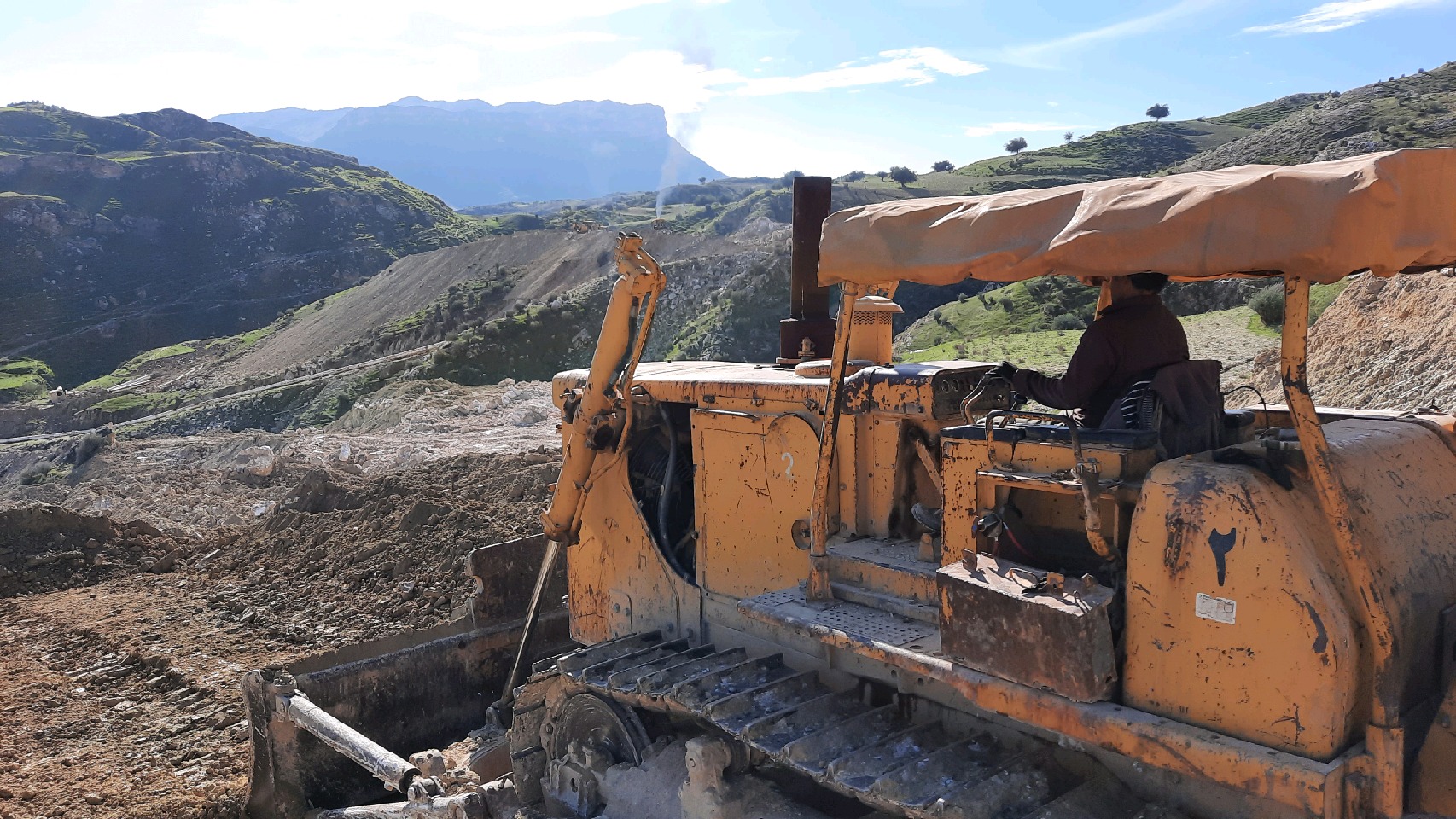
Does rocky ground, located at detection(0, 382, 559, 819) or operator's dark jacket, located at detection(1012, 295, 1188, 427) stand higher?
operator's dark jacket, located at detection(1012, 295, 1188, 427)

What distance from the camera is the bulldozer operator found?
3.86m

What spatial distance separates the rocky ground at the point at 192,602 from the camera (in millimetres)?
7324

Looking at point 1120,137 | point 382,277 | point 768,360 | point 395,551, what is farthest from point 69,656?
point 1120,137

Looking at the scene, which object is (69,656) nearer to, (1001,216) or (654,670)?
(654,670)

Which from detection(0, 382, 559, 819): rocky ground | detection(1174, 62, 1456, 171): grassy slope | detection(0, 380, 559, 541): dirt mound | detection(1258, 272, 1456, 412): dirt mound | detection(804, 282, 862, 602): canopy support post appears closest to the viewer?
detection(804, 282, 862, 602): canopy support post

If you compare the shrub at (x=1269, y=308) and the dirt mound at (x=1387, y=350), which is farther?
the shrub at (x=1269, y=308)

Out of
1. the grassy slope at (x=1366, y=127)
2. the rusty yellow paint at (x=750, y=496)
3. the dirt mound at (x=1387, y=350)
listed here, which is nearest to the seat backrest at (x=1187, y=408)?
the rusty yellow paint at (x=750, y=496)

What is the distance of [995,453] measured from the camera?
3.83 meters

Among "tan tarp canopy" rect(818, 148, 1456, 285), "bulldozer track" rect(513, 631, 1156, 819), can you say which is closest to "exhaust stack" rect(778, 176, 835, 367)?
"bulldozer track" rect(513, 631, 1156, 819)

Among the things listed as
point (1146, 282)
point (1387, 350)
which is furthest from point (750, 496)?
point (1387, 350)

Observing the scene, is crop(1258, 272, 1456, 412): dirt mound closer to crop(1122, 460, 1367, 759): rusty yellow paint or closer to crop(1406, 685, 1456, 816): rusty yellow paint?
crop(1406, 685, 1456, 816): rusty yellow paint

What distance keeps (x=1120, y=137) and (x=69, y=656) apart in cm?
7939

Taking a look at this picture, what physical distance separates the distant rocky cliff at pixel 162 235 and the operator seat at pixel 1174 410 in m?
58.2

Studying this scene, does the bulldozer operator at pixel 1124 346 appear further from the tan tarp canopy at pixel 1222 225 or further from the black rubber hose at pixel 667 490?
the black rubber hose at pixel 667 490
